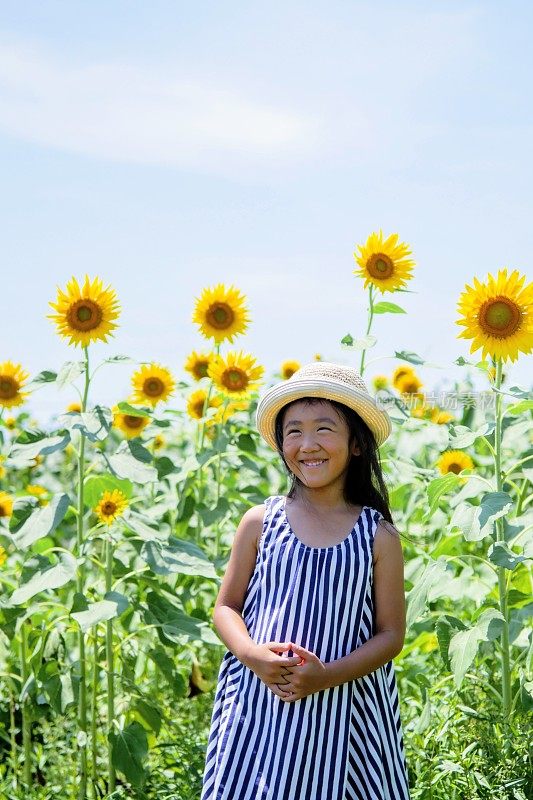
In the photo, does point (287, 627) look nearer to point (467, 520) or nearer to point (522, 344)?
point (467, 520)

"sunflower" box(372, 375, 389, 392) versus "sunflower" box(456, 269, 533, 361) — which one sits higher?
"sunflower" box(372, 375, 389, 392)

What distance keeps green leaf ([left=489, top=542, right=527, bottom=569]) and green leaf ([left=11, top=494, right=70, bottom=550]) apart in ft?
4.10

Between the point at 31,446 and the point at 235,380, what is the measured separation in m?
1.12

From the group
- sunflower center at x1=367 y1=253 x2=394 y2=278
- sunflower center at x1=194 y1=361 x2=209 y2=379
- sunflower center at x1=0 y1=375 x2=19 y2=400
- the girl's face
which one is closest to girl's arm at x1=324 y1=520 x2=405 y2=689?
the girl's face

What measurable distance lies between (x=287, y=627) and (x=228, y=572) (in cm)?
22

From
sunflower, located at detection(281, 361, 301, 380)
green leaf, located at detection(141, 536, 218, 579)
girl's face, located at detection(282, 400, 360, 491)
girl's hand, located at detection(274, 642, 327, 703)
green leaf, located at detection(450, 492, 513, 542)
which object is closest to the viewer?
girl's hand, located at detection(274, 642, 327, 703)

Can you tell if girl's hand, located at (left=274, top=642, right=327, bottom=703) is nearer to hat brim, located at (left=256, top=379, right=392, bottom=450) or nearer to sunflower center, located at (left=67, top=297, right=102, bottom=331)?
hat brim, located at (left=256, top=379, right=392, bottom=450)

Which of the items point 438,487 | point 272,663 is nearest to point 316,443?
point 272,663

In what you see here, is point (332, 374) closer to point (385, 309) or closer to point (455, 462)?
point (385, 309)

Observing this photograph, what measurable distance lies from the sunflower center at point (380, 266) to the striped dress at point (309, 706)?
141cm

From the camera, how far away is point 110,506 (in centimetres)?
341

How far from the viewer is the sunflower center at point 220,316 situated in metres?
4.34

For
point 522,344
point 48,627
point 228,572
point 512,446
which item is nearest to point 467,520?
point 522,344

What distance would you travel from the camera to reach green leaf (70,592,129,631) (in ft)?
10.2
